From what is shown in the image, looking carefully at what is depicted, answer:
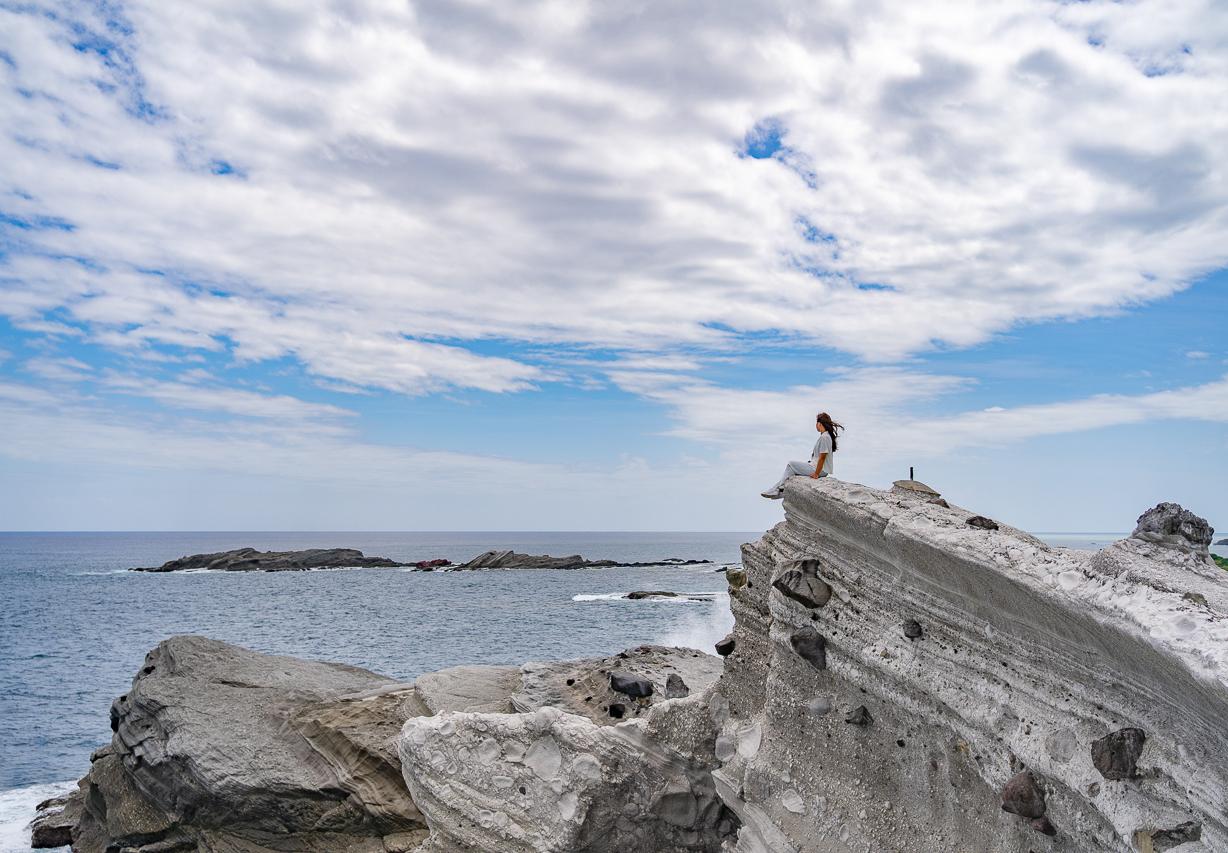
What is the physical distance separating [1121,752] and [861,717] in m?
2.38

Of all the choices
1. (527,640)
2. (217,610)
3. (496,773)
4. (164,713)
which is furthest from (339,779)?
(217,610)

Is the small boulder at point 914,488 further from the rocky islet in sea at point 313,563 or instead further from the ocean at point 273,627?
the rocky islet in sea at point 313,563

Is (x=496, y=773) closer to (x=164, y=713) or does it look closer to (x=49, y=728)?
(x=164, y=713)

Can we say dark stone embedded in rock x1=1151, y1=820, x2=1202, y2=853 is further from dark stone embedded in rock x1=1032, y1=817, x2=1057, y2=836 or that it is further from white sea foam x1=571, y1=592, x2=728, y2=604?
white sea foam x1=571, y1=592, x2=728, y2=604

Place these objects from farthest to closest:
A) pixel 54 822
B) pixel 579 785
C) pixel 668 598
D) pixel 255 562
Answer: pixel 255 562
pixel 668 598
pixel 54 822
pixel 579 785

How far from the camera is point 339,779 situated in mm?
12953

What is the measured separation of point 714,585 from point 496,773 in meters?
81.0

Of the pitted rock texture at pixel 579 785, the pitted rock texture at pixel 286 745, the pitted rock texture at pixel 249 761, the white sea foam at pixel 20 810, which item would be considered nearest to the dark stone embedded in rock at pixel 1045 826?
the pitted rock texture at pixel 579 785

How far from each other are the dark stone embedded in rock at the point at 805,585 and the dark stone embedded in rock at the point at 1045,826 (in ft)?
7.49

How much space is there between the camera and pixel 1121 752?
4.31m

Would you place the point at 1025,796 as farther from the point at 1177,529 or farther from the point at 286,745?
the point at 286,745

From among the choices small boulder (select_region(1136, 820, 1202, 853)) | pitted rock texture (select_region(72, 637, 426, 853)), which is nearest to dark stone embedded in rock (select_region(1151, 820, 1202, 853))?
small boulder (select_region(1136, 820, 1202, 853))

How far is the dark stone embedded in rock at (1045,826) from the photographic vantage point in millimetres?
4844

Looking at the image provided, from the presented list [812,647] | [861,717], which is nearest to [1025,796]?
[861,717]
